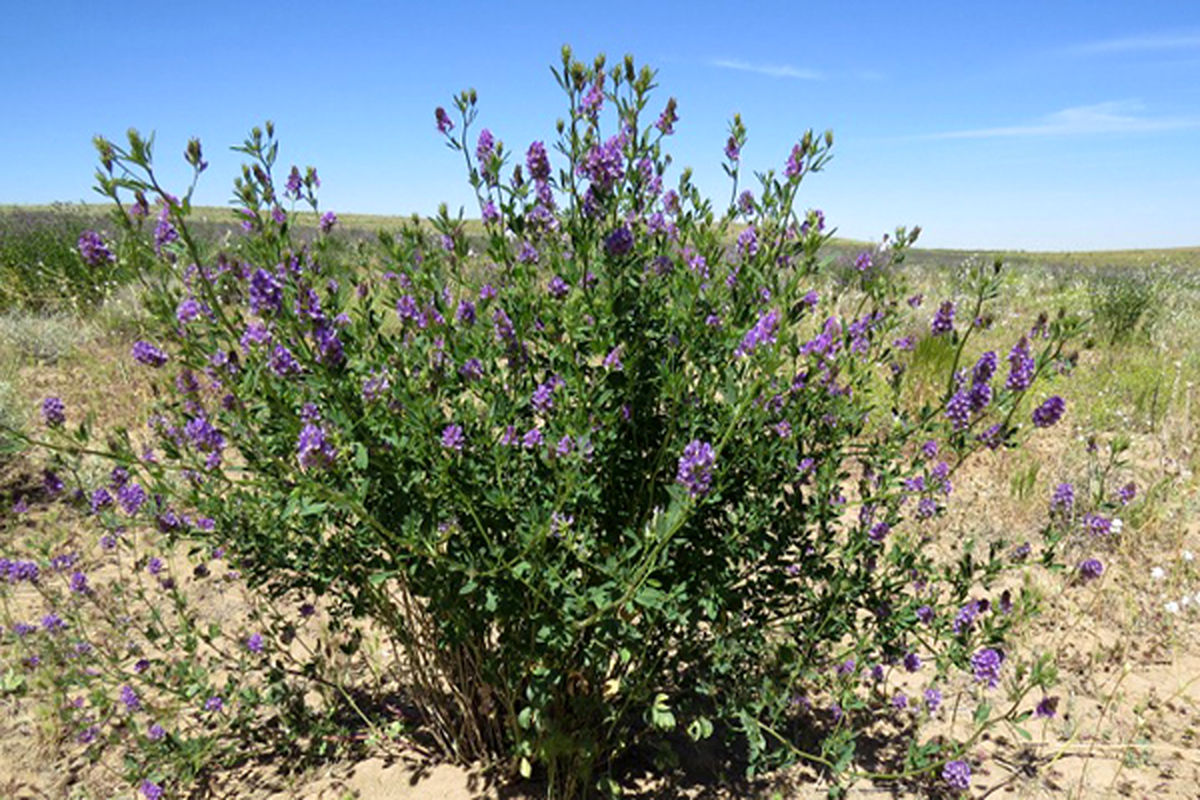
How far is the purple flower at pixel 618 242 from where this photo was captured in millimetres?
2109

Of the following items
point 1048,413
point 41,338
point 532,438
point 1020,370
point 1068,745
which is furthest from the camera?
point 41,338

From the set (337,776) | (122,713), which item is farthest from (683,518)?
(122,713)

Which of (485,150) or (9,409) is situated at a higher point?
(485,150)

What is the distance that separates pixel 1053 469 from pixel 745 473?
Result: 422 cm

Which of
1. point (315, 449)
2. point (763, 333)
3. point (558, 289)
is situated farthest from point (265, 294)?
point (763, 333)

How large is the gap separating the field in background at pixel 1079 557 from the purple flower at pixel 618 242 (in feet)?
4.80

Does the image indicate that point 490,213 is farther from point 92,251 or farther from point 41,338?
point 41,338

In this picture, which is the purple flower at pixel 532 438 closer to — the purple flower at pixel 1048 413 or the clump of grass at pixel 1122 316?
the purple flower at pixel 1048 413

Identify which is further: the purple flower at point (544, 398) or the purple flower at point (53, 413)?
the purple flower at point (544, 398)

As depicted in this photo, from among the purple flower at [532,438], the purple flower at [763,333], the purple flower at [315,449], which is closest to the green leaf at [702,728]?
the purple flower at [532,438]

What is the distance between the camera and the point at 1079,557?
447 cm

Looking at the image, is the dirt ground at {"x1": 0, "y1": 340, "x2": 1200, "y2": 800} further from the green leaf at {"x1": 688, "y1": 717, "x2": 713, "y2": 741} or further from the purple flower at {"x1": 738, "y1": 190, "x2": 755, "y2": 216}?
the purple flower at {"x1": 738, "y1": 190, "x2": 755, "y2": 216}

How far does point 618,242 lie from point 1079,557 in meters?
4.03

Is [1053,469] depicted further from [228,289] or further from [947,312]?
[228,289]
